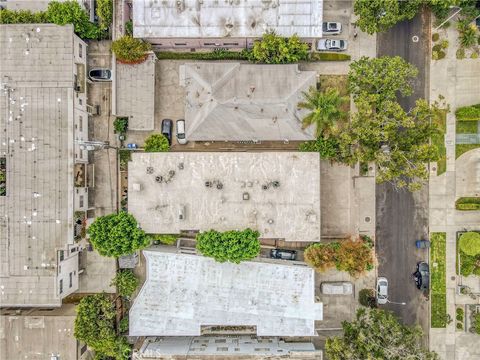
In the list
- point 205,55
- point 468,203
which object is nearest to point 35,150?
point 205,55

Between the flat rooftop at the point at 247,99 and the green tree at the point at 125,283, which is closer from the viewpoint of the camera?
the flat rooftop at the point at 247,99

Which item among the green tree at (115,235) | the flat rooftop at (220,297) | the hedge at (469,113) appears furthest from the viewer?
the hedge at (469,113)

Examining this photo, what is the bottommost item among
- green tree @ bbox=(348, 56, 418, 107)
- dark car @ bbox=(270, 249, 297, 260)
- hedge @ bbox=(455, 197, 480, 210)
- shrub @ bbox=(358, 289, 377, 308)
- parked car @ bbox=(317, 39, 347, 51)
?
shrub @ bbox=(358, 289, 377, 308)

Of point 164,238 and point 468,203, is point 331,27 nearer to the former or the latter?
point 468,203

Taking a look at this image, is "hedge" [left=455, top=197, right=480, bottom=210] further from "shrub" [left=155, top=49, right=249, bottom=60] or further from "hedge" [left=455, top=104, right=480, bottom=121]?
"shrub" [left=155, top=49, right=249, bottom=60]

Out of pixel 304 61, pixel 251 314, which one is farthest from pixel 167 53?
pixel 251 314

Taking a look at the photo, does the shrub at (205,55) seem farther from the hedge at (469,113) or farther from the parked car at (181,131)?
the hedge at (469,113)

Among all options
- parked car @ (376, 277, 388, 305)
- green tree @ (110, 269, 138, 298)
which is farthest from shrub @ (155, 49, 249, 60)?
parked car @ (376, 277, 388, 305)

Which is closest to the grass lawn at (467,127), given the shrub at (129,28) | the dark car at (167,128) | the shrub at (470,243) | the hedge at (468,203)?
the hedge at (468,203)
